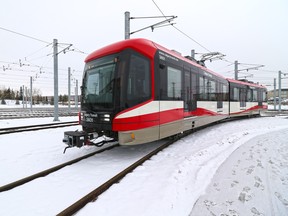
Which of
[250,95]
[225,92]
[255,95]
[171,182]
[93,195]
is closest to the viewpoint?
[93,195]

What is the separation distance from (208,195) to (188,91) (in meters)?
4.94

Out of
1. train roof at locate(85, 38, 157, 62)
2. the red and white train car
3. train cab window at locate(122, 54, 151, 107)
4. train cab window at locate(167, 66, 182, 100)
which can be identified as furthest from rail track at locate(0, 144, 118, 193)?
train cab window at locate(167, 66, 182, 100)

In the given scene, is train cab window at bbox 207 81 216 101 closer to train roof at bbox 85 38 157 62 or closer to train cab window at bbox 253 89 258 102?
train roof at bbox 85 38 157 62

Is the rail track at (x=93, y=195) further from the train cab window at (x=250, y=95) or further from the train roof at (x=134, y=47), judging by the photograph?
the train cab window at (x=250, y=95)

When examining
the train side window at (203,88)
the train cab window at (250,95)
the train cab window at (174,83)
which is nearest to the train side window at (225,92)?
the train side window at (203,88)

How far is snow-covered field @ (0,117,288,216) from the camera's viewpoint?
9.57 feet

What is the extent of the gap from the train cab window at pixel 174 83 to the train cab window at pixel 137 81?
1131 mm

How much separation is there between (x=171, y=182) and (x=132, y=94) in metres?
2.37

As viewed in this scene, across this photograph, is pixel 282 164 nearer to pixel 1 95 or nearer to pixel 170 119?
pixel 170 119

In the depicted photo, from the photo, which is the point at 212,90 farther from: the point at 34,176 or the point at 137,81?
the point at 34,176

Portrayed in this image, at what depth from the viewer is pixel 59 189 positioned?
3.46 metres

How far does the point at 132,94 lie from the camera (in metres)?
5.05

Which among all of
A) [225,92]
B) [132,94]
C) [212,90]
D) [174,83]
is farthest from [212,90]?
[132,94]

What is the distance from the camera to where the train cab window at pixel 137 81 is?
16.4 feet
